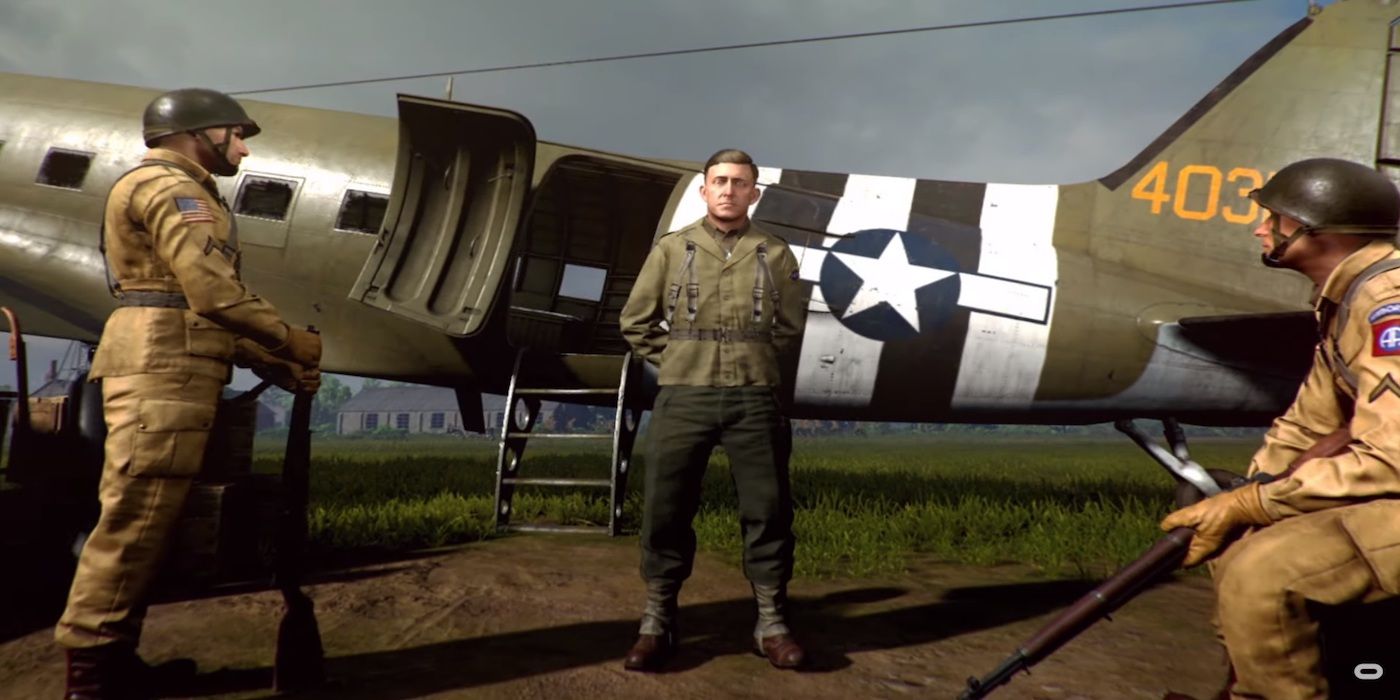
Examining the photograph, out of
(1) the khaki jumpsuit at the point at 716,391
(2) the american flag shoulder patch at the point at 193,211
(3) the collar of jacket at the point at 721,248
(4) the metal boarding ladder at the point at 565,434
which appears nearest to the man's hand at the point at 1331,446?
(1) the khaki jumpsuit at the point at 716,391

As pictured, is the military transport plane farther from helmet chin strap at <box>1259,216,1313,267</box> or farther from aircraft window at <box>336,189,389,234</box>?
helmet chin strap at <box>1259,216,1313,267</box>

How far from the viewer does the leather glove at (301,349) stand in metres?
3.26

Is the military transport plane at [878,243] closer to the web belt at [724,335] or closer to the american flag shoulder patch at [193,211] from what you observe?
the web belt at [724,335]

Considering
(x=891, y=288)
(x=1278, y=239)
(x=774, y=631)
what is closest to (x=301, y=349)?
(x=774, y=631)

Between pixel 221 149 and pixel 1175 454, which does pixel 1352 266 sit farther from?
pixel 1175 454

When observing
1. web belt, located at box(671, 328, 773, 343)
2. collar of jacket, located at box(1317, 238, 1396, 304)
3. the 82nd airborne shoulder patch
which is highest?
collar of jacket, located at box(1317, 238, 1396, 304)

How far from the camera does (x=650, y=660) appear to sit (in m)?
3.55

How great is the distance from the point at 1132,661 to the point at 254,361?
4209 millimetres

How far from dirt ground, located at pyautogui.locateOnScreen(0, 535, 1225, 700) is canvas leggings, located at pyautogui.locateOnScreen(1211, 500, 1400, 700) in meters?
1.27

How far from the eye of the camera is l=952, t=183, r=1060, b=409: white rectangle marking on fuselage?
6609 mm

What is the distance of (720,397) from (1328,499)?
7.71 feet

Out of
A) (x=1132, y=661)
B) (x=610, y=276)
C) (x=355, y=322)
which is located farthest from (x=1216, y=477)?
(x=610, y=276)

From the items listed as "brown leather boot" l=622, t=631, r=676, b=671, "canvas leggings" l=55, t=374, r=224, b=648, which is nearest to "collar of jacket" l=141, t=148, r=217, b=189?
"canvas leggings" l=55, t=374, r=224, b=648

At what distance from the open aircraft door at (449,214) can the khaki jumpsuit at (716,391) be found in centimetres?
317
